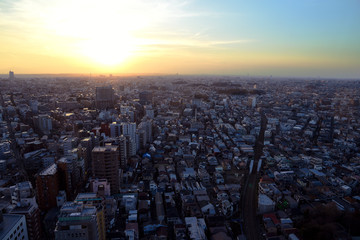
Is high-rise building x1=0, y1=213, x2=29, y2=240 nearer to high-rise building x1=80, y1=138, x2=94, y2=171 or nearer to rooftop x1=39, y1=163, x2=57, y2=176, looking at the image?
rooftop x1=39, y1=163, x2=57, y2=176

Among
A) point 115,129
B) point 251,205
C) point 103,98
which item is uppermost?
point 103,98

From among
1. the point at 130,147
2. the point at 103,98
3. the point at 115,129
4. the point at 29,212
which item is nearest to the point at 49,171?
the point at 29,212

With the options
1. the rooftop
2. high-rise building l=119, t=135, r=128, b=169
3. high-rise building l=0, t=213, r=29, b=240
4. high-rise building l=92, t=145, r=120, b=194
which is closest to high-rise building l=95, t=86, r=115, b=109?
high-rise building l=119, t=135, r=128, b=169

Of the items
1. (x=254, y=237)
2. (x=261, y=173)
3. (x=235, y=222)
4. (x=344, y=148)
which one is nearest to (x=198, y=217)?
(x=235, y=222)

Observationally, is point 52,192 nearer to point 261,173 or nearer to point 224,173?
point 224,173

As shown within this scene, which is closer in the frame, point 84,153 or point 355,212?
point 355,212

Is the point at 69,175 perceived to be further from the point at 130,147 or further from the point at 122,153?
the point at 130,147
